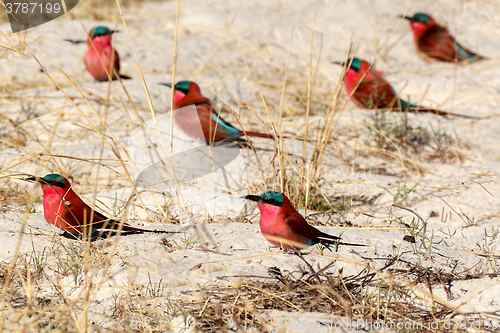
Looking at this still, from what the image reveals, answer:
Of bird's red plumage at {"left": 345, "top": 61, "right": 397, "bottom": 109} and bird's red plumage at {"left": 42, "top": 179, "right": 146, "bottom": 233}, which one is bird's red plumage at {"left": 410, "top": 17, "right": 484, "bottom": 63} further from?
bird's red plumage at {"left": 42, "top": 179, "right": 146, "bottom": 233}

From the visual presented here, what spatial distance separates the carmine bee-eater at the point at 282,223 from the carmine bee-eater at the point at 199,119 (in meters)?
1.19

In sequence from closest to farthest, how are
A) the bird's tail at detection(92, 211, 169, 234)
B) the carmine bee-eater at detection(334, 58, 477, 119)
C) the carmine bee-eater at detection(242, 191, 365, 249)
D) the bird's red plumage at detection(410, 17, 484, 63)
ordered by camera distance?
Answer: the carmine bee-eater at detection(242, 191, 365, 249), the bird's tail at detection(92, 211, 169, 234), the carmine bee-eater at detection(334, 58, 477, 119), the bird's red plumage at detection(410, 17, 484, 63)

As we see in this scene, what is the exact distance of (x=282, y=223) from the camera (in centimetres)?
180

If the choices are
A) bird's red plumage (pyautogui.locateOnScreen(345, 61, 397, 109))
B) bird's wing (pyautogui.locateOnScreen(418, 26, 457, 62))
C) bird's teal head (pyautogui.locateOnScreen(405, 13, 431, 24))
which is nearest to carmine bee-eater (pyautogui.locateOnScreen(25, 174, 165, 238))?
bird's red plumage (pyautogui.locateOnScreen(345, 61, 397, 109))

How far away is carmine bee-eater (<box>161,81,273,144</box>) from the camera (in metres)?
3.09

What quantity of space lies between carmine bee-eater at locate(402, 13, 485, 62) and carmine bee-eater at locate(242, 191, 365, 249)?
383cm

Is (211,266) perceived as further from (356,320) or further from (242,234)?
(356,320)

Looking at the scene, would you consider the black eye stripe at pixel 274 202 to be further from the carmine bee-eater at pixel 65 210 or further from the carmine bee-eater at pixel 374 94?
the carmine bee-eater at pixel 374 94

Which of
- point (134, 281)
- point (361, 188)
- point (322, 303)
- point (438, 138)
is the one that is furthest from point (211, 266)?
point (438, 138)

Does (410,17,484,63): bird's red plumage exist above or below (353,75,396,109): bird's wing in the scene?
above

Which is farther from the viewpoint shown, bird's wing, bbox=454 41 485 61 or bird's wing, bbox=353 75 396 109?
bird's wing, bbox=454 41 485 61

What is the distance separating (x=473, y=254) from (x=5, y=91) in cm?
350

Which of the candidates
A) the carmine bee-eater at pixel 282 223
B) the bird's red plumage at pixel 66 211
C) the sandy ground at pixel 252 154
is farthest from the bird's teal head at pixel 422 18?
the bird's red plumage at pixel 66 211

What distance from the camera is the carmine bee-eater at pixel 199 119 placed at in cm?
309
